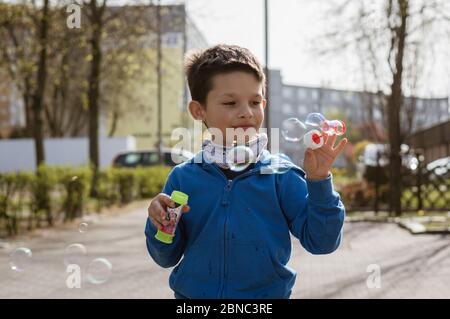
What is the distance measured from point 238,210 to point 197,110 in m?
0.41

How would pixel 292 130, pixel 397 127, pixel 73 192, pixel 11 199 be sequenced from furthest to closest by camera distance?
pixel 397 127
pixel 73 192
pixel 11 199
pixel 292 130

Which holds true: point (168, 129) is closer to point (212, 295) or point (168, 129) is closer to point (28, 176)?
point (28, 176)

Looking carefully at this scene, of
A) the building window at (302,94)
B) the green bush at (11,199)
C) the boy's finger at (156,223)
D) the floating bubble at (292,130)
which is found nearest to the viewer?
the boy's finger at (156,223)

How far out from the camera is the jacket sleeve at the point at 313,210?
245 centimetres

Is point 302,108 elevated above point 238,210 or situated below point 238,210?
below

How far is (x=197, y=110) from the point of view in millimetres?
2764

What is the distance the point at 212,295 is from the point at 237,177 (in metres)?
0.40

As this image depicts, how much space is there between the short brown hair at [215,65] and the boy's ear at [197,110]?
Result: 0.7 inches

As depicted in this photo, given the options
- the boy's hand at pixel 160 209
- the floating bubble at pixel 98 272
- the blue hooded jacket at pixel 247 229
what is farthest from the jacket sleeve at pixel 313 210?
the floating bubble at pixel 98 272

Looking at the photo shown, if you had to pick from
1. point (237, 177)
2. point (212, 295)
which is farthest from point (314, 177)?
point (212, 295)

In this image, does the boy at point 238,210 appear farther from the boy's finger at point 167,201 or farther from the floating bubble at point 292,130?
the floating bubble at point 292,130

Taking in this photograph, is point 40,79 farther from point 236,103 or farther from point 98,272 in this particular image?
point 236,103

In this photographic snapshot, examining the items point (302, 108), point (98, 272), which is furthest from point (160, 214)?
point (302, 108)
